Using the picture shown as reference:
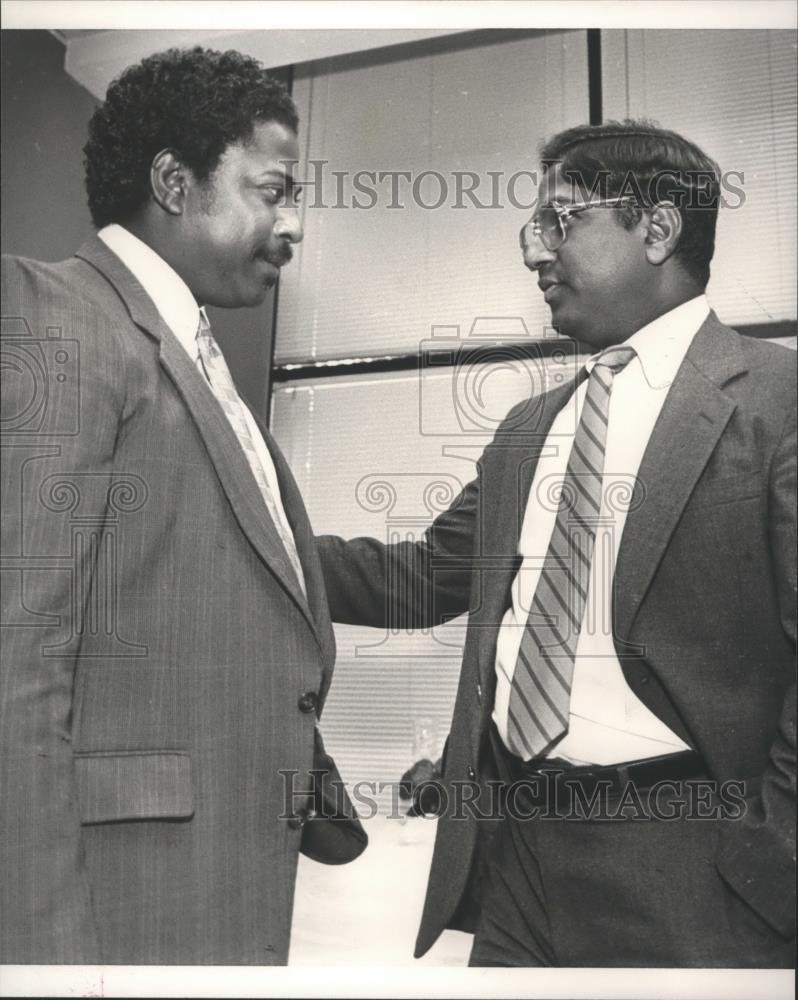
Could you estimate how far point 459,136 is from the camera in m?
2.09

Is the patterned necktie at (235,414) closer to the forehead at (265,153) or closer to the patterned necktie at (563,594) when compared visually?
the forehead at (265,153)

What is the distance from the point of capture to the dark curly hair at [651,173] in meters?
1.98

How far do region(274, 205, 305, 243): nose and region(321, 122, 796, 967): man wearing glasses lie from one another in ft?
1.51

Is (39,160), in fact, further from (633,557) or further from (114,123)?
(633,557)

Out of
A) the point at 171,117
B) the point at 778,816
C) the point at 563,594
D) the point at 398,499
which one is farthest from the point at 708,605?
the point at 171,117

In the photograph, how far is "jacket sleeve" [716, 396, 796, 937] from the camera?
69.4 inches

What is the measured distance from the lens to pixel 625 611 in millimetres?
1841

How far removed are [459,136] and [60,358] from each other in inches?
36.7

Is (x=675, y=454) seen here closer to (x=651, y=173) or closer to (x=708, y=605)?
(x=708, y=605)

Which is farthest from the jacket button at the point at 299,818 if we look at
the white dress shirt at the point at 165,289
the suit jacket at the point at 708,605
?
the white dress shirt at the point at 165,289

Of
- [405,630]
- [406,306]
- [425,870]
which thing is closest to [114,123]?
[406,306]

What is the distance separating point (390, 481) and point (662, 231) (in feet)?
2.39

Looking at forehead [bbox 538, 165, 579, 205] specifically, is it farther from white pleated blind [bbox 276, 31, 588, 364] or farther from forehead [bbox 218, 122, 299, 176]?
forehead [bbox 218, 122, 299, 176]

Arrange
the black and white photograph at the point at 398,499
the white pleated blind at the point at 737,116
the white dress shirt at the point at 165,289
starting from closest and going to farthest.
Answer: the black and white photograph at the point at 398,499 → the white dress shirt at the point at 165,289 → the white pleated blind at the point at 737,116
